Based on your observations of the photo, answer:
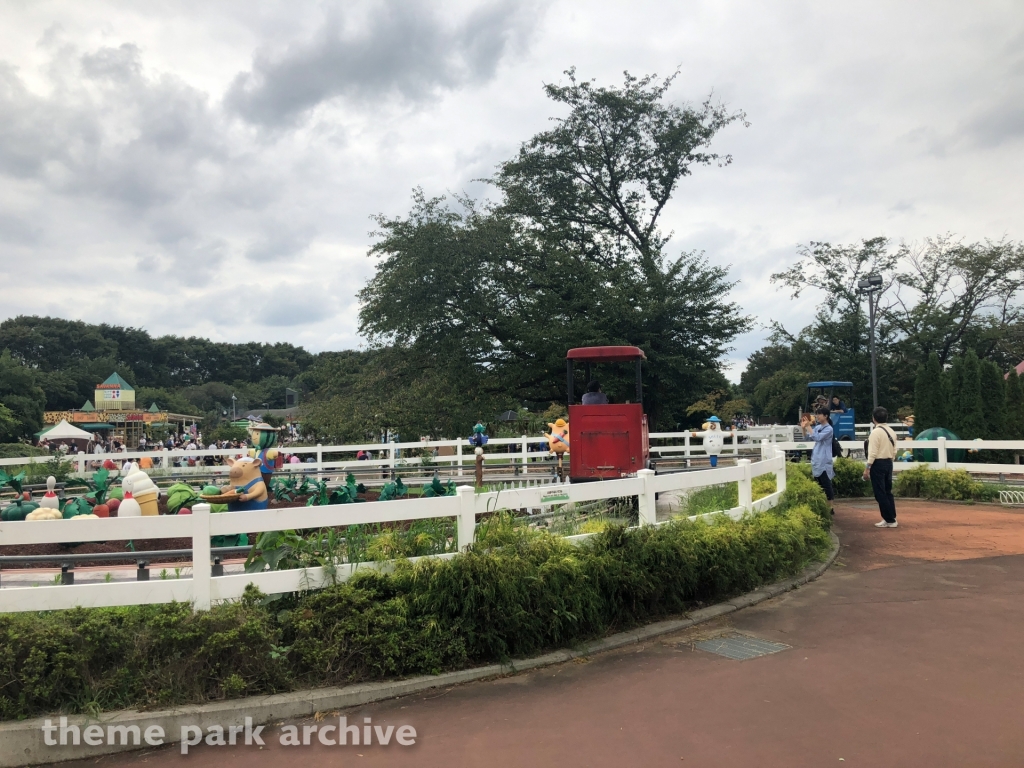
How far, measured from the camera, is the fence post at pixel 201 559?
4.88 m

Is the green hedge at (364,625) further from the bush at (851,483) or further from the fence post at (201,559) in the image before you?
A: the bush at (851,483)

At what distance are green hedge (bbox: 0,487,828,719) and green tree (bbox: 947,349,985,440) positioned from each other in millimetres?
19204

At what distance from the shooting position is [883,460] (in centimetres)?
1083

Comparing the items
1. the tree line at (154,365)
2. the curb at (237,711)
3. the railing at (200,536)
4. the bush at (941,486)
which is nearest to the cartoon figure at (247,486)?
the railing at (200,536)

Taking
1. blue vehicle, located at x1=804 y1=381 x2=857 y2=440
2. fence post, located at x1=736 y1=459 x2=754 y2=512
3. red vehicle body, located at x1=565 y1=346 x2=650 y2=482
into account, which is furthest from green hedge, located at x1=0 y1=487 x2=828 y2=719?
blue vehicle, located at x1=804 y1=381 x2=857 y2=440

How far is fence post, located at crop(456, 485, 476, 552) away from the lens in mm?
5609

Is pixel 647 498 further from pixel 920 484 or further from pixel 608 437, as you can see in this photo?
pixel 920 484

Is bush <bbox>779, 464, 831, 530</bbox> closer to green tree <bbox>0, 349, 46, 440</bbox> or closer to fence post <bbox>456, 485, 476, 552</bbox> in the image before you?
fence post <bbox>456, 485, 476, 552</bbox>

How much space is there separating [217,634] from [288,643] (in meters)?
0.50

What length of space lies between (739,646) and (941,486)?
10751mm

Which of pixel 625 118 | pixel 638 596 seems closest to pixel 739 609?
pixel 638 596

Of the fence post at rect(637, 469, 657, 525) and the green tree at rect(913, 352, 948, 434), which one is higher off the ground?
the green tree at rect(913, 352, 948, 434)

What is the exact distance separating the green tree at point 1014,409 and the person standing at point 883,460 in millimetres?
13886

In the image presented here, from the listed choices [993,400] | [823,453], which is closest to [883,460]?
[823,453]
